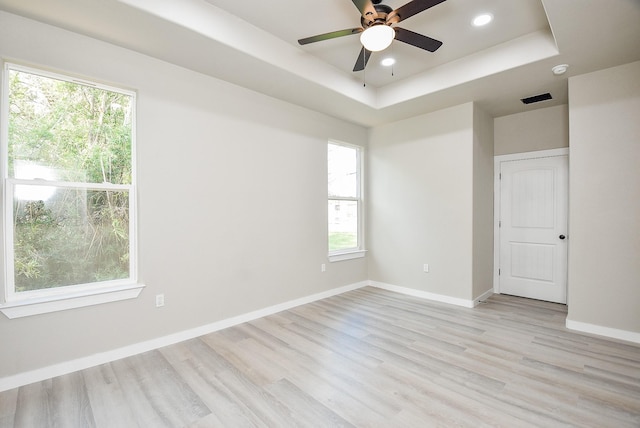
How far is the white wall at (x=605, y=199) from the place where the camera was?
9.70 ft

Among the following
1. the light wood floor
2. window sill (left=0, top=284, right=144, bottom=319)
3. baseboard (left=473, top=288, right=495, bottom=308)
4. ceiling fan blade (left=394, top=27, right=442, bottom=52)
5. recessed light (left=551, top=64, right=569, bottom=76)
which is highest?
recessed light (left=551, top=64, right=569, bottom=76)

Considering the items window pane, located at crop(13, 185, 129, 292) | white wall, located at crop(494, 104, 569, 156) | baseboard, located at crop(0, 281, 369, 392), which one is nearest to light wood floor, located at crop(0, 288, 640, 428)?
baseboard, located at crop(0, 281, 369, 392)

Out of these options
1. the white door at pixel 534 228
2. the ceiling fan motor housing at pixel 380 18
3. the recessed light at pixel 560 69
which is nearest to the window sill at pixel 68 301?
the ceiling fan motor housing at pixel 380 18

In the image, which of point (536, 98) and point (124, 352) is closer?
point (124, 352)

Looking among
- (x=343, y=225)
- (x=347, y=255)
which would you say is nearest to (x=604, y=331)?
(x=347, y=255)

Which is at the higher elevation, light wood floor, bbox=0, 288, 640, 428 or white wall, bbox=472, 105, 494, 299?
white wall, bbox=472, 105, 494, 299

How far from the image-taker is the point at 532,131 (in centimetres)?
436

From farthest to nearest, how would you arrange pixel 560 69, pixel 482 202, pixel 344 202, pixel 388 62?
pixel 344 202, pixel 482 202, pixel 388 62, pixel 560 69

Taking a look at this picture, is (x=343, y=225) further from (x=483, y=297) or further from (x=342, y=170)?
(x=483, y=297)

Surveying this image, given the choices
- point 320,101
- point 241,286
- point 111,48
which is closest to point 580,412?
point 241,286

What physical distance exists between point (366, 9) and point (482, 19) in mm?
1290

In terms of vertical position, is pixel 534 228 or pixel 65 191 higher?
pixel 65 191

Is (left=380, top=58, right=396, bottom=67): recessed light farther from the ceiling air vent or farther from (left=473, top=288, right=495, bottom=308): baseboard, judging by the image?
(left=473, top=288, right=495, bottom=308): baseboard

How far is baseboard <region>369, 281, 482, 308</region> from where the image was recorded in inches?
161
